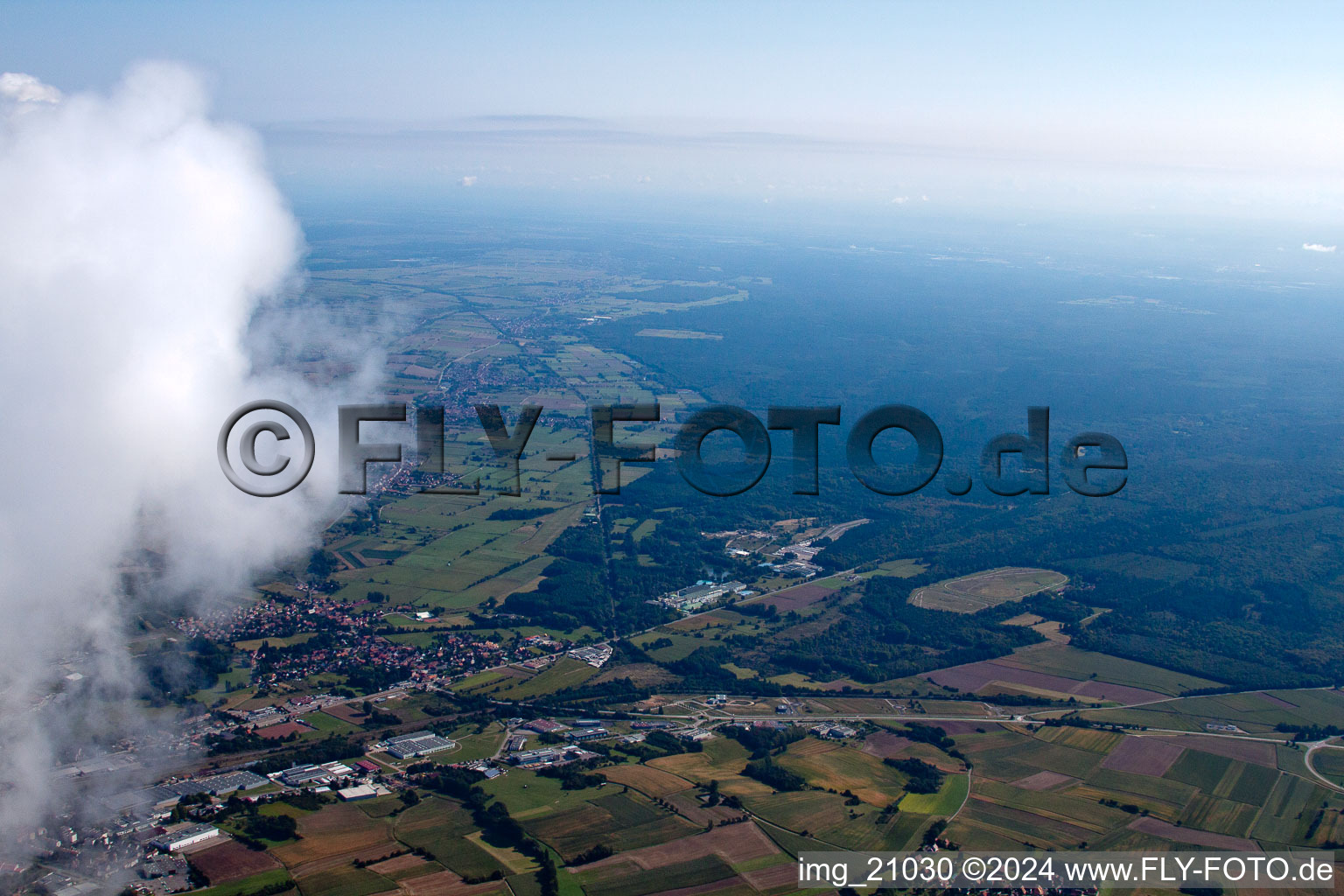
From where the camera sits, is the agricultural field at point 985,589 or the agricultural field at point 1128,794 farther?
the agricultural field at point 985,589

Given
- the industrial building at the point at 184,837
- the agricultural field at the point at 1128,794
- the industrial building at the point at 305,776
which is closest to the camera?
the industrial building at the point at 184,837

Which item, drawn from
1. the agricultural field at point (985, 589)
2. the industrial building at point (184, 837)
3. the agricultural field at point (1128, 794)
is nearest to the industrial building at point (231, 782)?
the industrial building at point (184, 837)

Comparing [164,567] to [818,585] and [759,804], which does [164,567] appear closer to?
[759,804]

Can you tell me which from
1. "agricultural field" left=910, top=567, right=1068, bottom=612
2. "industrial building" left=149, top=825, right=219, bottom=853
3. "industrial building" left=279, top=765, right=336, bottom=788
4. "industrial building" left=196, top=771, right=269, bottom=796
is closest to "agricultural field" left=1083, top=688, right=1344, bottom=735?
"agricultural field" left=910, top=567, right=1068, bottom=612

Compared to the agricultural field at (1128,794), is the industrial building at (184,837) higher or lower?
higher

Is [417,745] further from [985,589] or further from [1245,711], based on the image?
[1245,711]

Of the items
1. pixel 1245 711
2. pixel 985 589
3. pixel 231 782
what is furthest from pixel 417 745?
pixel 1245 711

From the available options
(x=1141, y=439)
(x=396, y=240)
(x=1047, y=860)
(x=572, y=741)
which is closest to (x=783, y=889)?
(x=1047, y=860)

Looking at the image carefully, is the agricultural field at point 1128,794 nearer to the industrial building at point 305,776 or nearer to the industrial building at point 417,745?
the industrial building at point 417,745

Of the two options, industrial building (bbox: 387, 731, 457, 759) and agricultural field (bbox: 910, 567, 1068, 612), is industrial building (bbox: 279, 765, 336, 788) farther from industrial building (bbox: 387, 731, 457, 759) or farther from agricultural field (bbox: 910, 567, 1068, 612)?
agricultural field (bbox: 910, 567, 1068, 612)
